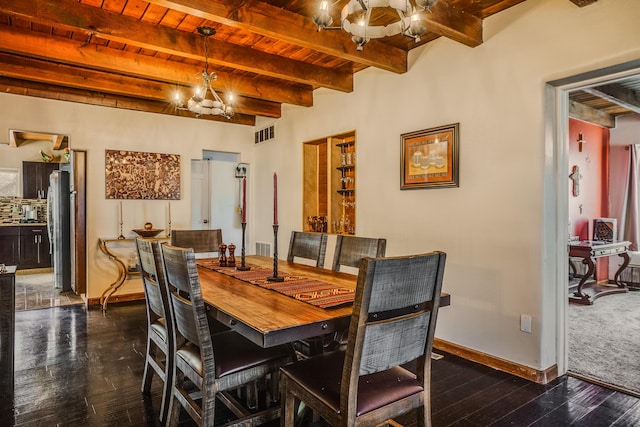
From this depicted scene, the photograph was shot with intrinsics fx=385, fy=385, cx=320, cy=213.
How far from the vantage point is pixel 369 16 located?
6.16ft

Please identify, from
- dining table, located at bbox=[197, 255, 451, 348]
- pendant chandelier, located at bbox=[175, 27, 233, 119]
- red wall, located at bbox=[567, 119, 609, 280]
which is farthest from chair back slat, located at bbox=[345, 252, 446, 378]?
red wall, located at bbox=[567, 119, 609, 280]

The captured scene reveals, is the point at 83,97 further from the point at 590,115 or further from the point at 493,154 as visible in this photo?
the point at 590,115

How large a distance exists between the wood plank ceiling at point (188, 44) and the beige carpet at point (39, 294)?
8.05ft

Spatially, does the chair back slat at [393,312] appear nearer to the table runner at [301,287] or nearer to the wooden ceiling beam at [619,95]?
the table runner at [301,287]

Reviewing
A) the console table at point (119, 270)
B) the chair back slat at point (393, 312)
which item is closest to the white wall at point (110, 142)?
the console table at point (119, 270)

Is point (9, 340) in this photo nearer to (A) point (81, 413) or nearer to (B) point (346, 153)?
(A) point (81, 413)

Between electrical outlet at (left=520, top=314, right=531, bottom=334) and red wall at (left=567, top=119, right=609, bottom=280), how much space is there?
11.8 feet

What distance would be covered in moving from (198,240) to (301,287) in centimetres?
161

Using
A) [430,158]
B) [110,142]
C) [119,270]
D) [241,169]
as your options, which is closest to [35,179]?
[110,142]

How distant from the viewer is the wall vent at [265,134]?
5.28 meters

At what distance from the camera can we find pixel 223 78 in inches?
158

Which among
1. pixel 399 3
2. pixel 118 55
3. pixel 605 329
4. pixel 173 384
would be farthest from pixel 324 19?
pixel 605 329

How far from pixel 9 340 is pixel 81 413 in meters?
0.57

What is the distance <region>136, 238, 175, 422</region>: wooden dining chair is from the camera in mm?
1973
